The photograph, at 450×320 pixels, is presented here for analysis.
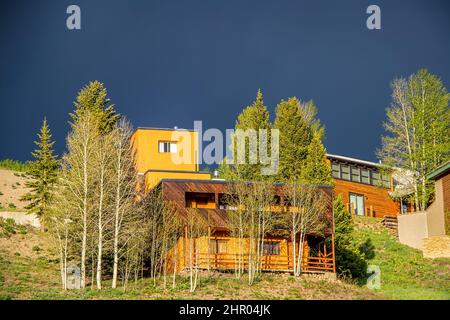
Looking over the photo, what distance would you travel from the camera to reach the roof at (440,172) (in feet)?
180

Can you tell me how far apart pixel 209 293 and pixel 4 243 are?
18678 mm

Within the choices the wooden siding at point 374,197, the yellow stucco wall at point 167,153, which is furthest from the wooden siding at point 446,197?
the yellow stucco wall at point 167,153

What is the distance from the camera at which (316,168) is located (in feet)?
181

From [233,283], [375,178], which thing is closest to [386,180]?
[375,178]

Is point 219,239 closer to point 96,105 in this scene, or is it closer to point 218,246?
point 218,246

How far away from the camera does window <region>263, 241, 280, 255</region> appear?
50.4m

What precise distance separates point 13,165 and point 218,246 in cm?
3148

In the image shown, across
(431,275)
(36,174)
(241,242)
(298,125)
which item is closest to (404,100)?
(298,125)

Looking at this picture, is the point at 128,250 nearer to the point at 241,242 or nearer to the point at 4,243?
the point at 241,242

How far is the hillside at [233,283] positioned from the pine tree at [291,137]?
8327mm

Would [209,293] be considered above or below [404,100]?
below

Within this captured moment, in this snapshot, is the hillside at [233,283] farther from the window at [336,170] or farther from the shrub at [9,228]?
the window at [336,170]

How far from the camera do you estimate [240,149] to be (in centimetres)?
6131

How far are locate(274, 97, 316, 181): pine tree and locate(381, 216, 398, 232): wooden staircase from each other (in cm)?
888
